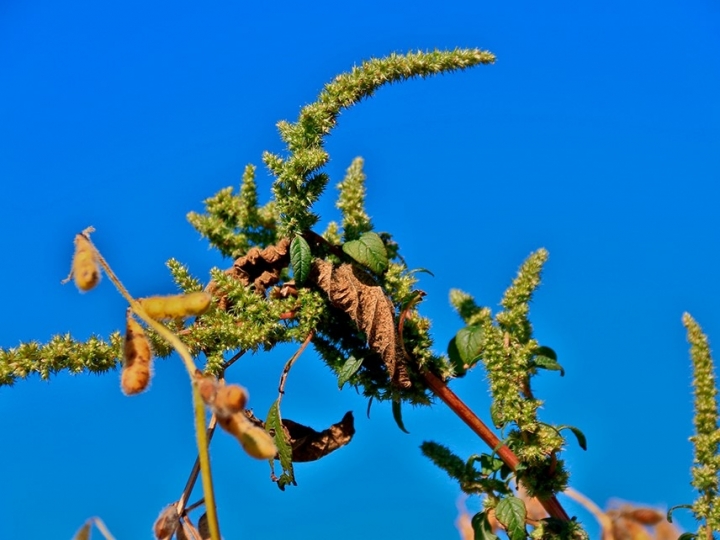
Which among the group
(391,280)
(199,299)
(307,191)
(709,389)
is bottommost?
(199,299)

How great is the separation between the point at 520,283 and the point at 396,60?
2.98ft

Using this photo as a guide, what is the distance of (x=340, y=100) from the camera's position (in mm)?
2447

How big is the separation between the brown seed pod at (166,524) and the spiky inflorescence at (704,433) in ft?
5.20

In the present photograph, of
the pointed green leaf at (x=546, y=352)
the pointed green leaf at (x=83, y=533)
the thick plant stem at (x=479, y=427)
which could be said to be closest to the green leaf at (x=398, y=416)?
the thick plant stem at (x=479, y=427)

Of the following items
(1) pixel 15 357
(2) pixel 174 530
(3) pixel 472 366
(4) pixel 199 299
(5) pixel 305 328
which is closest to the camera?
(4) pixel 199 299

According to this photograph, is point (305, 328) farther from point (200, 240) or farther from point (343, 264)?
point (200, 240)

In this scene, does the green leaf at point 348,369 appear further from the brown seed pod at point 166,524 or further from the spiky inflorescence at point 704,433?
the spiky inflorescence at point 704,433

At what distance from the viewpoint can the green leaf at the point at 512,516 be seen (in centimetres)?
244

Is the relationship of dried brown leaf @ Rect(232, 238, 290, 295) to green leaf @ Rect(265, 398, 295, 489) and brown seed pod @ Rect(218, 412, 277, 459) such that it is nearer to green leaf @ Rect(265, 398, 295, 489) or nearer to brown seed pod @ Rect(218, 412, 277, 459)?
green leaf @ Rect(265, 398, 295, 489)

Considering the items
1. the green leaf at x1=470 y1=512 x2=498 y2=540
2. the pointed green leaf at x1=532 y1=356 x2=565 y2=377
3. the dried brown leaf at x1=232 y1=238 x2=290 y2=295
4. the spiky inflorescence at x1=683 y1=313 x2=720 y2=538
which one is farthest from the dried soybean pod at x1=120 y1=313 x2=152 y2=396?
the spiky inflorescence at x1=683 y1=313 x2=720 y2=538

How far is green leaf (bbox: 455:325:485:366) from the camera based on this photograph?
9.11 feet

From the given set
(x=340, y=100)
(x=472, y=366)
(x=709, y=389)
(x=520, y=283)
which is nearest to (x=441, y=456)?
(x=472, y=366)

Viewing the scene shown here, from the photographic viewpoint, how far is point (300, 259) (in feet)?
8.02

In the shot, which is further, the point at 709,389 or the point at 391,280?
the point at 709,389
